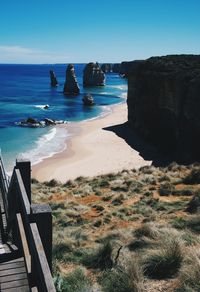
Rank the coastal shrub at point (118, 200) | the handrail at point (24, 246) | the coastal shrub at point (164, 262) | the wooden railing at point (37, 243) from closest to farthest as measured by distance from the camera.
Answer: the wooden railing at point (37, 243) < the handrail at point (24, 246) < the coastal shrub at point (164, 262) < the coastal shrub at point (118, 200)

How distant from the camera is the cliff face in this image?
116ft

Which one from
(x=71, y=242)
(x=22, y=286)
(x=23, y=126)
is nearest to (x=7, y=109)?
(x=23, y=126)

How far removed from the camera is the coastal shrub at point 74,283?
6.63 m

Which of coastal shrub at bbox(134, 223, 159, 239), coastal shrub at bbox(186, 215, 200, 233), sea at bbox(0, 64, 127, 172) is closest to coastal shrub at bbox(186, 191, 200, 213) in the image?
coastal shrub at bbox(186, 215, 200, 233)

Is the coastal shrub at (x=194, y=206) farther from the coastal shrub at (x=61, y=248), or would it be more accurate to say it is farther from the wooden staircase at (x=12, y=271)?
the wooden staircase at (x=12, y=271)

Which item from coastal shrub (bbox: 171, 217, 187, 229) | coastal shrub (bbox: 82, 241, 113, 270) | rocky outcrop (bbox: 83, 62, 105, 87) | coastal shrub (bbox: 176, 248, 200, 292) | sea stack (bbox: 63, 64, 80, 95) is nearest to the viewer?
coastal shrub (bbox: 176, 248, 200, 292)

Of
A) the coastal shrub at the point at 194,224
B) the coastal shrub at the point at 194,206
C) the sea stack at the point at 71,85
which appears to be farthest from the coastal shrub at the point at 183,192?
the sea stack at the point at 71,85

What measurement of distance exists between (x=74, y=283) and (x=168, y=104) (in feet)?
114

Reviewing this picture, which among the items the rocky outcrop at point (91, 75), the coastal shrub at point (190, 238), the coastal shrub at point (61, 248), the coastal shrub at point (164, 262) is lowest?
the rocky outcrop at point (91, 75)

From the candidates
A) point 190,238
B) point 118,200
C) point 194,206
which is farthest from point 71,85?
point 190,238

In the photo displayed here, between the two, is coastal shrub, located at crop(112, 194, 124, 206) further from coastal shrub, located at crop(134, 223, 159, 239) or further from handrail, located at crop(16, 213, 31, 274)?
handrail, located at crop(16, 213, 31, 274)

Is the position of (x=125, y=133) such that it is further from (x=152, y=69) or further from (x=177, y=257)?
(x=177, y=257)

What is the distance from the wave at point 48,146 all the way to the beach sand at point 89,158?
2.49ft

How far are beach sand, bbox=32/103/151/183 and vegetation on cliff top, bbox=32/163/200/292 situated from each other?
11.5 meters
